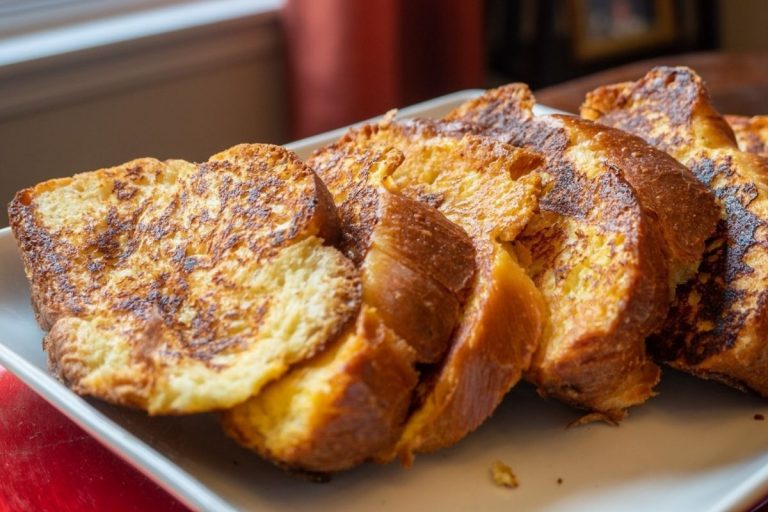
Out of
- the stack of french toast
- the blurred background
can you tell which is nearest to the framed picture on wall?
the blurred background

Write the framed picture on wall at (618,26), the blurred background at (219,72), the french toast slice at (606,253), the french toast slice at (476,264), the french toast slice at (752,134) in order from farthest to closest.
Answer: the framed picture on wall at (618,26) → the blurred background at (219,72) → the french toast slice at (752,134) → the french toast slice at (606,253) → the french toast slice at (476,264)

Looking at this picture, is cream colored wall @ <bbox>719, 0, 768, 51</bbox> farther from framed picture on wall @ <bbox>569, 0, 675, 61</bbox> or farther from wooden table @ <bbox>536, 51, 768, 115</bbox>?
wooden table @ <bbox>536, 51, 768, 115</bbox>

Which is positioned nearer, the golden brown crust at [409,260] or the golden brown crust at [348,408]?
the golden brown crust at [348,408]

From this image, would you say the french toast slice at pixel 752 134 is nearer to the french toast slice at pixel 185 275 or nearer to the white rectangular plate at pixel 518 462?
the white rectangular plate at pixel 518 462

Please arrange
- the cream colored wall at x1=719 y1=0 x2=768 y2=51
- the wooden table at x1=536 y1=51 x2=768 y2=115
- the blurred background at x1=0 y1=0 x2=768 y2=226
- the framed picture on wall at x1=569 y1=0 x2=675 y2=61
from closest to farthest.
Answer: the wooden table at x1=536 y1=51 x2=768 y2=115 → the blurred background at x1=0 y1=0 x2=768 y2=226 → the framed picture on wall at x1=569 y1=0 x2=675 y2=61 → the cream colored wall at x1=719 y1=0 x2=768 y2=51

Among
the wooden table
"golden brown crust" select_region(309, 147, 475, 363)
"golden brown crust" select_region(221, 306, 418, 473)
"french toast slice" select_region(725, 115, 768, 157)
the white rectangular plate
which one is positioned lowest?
the wooden table

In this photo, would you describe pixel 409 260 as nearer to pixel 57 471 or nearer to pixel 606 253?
pixel 606 253

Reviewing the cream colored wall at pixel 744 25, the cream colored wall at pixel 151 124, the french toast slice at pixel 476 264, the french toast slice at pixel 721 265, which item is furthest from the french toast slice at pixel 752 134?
the cream colored wall at pixel 744 25

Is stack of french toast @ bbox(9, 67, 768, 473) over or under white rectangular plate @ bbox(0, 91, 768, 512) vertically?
over
